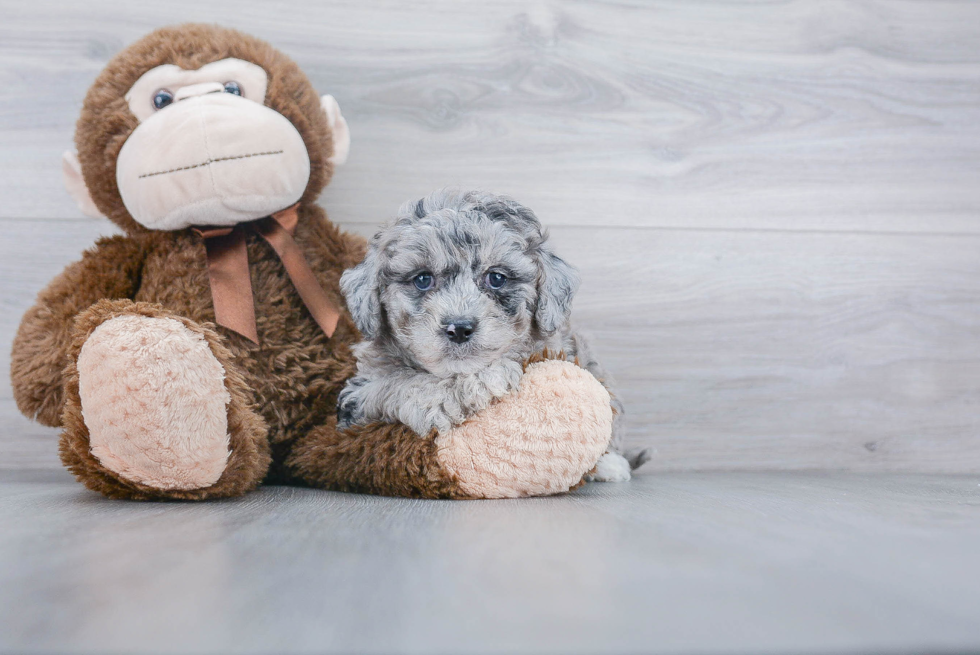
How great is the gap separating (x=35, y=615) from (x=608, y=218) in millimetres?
1329

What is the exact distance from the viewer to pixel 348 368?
1.25 meters

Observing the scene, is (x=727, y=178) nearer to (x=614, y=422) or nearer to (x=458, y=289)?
(x=614, y=422)

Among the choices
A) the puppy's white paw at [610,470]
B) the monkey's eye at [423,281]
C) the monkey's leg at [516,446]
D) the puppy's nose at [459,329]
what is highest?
the monkey's eye at [423,281]

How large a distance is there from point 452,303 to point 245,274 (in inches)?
16.7

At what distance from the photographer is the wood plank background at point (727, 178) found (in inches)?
61.9

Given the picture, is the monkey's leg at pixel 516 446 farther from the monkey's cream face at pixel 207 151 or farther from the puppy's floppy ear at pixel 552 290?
the monkey's cream face at pixel 207 151

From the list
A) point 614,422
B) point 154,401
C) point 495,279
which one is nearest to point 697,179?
point 614,422

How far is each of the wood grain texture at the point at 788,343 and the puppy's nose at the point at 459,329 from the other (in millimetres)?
643

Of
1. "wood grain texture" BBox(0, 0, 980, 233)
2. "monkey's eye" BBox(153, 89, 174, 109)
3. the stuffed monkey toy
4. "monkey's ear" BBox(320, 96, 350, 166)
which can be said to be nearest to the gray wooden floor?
"wood grain texture" BBox(0, 0, 980, 233)

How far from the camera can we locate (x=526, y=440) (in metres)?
0.99

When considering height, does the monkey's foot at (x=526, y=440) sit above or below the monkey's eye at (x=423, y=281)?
below

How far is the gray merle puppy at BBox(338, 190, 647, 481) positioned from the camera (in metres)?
1.02

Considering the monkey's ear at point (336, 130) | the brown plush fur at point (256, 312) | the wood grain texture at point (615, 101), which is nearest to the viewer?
the brown plush fur at point (256, 312)

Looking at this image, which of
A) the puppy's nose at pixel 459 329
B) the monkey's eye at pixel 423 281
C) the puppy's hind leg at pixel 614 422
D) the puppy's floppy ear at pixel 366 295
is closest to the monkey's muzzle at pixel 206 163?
the puppy's floppy ear at pixel 366 295
